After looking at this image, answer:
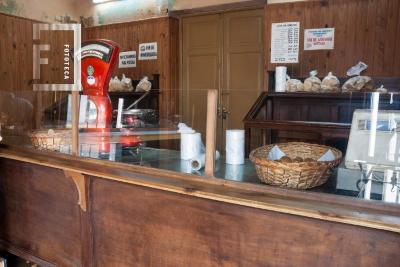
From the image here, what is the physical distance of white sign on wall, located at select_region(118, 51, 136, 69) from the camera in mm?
5410

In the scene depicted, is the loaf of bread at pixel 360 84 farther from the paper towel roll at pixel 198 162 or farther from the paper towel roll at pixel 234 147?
the paper towel roll at pixel 198 162

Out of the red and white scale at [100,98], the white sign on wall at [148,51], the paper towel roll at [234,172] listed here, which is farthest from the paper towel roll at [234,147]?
the white sign on wall at [148,51]

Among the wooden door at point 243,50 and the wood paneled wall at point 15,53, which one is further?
the wood paneled wall at point 15,53

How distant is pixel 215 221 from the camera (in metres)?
1.33

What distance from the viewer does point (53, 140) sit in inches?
78.2

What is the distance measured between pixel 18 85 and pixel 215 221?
16.4 ft

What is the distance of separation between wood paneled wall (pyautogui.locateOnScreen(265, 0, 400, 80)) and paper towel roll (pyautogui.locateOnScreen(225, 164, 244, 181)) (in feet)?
9.25

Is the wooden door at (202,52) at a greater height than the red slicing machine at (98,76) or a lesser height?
greater

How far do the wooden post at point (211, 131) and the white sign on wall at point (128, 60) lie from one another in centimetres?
425

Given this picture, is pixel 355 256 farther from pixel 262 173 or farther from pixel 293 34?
pixel 293 34

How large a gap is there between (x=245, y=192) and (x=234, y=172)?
19 cm

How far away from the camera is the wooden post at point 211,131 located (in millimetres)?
1362

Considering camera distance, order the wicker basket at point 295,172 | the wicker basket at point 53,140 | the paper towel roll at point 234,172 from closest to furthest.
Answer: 1. the wicker basket at point 295,172
2. the paper towel roll at point 234,172
3. the wicker basket at point 53,140

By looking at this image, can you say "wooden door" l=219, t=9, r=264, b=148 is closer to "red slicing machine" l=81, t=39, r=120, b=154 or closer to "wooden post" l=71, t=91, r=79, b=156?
"red slicing machine" l=81, t=39, r=120, b=154
